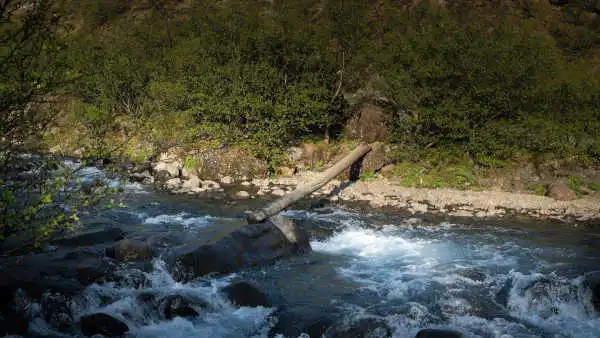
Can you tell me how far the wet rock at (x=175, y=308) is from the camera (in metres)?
10.5

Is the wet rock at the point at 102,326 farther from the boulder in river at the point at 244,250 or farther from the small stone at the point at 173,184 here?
the small stone at the point at 173,184

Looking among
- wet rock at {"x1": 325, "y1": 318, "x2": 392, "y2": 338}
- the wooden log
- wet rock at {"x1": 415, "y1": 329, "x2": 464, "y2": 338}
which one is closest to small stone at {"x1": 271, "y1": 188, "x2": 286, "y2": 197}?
the wooden log

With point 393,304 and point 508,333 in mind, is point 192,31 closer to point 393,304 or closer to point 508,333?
point 393,304

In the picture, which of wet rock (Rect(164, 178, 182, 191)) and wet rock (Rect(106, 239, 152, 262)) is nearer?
wet rock (Rect(106, 239, 152, 262))

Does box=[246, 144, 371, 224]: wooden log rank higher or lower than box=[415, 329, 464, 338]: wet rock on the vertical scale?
higher

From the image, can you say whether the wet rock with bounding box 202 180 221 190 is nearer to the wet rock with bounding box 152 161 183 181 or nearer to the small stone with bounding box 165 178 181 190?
the small stone with bounding box 165 178 181 190

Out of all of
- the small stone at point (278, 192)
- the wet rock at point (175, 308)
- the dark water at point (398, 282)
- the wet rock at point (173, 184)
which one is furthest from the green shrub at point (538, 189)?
the wet rock at point (175, 308)

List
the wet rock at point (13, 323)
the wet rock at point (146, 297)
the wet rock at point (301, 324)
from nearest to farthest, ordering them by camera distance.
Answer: the wet rock at point (13, 323), the wet rock at point (301, 324), the wet rock at point (146, 297)

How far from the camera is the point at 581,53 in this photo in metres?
40.9

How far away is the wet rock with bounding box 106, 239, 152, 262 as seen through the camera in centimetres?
1288

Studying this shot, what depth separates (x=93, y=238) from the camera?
14570 mm

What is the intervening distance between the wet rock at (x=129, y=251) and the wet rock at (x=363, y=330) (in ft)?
19.8

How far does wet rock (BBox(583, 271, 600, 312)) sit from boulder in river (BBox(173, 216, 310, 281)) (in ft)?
25.4

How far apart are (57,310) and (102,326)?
1324mm
